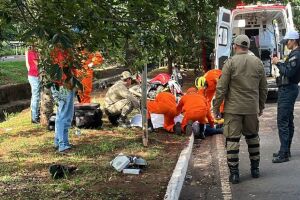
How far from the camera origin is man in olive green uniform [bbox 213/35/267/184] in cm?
628

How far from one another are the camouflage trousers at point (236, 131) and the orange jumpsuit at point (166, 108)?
9.36 feet

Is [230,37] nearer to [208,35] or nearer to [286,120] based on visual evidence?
[208,35]

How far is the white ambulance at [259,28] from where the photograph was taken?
12.9 meters

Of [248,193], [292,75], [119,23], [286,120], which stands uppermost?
[119,23]

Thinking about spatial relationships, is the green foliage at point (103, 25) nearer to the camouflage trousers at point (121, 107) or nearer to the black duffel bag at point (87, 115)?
the black duffel bag at point (87, 115)

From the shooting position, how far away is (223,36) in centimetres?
1301

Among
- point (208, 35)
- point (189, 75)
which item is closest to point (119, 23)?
point (208, 35)

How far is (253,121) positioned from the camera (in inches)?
251

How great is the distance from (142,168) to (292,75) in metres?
2.48

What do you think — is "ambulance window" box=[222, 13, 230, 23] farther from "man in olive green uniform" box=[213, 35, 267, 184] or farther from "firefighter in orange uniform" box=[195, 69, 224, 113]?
"man in olive green uniform" box=[213, 35, 267, 184]

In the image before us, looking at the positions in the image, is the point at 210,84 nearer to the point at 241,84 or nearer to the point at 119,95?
the point at 119,95

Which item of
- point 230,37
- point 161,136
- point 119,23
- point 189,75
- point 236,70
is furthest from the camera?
point 189,75

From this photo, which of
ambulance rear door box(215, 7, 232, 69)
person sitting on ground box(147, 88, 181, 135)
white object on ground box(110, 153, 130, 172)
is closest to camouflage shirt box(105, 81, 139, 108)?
person sitting on ground box(147, 88, 181, 135)

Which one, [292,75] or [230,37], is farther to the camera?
[230,37]
